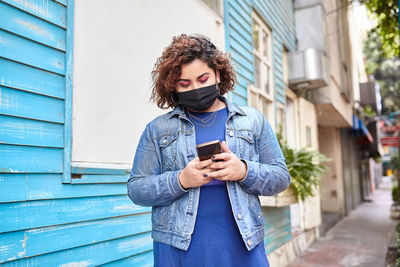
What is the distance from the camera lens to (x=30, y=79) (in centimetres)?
205

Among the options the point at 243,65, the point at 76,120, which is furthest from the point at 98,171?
the point at 243,65

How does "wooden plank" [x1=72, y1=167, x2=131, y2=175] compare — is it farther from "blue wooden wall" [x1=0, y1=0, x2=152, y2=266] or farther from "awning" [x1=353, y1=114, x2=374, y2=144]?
"awning" [x1=353, y1=114, x2=374, y2=144]

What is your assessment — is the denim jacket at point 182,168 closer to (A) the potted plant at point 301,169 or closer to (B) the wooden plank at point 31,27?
(B) the wooden plank at point 31,27

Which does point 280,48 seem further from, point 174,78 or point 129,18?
point 174,78

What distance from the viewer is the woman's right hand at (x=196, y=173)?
1.39 m

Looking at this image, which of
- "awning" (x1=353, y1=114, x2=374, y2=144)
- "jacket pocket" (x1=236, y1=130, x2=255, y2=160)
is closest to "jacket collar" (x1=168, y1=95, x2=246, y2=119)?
"jacket pocket" (x1=236, y1=130, x2=255, y2=160)

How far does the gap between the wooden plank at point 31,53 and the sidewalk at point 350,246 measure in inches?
203

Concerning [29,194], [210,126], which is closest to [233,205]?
[210,126]

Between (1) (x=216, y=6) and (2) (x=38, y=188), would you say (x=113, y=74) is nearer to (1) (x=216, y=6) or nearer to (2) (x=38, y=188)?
(2) (x=38, y=188)

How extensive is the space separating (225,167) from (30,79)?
4.49 feet

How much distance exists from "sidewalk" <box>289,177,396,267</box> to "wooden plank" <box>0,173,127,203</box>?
15.2 ft

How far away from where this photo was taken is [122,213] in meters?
2.65

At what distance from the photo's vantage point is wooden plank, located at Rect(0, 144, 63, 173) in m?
1.87

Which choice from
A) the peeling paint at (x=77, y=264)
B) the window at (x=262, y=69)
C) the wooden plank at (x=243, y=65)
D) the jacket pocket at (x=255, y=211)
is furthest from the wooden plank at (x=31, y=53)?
the window at (x=262, y=69)
